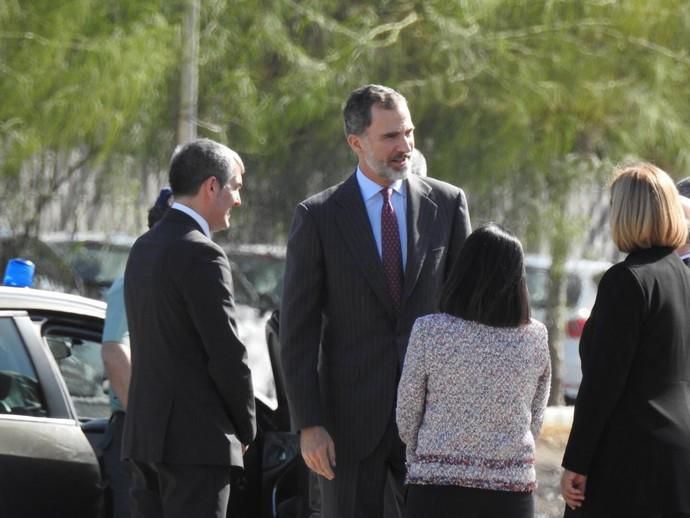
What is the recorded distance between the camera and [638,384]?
13.4 ft

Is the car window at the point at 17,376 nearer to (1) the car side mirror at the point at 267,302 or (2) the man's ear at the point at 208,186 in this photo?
(2) the man's ear at the point at 208,186

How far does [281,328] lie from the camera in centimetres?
461

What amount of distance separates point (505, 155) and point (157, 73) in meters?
2.67

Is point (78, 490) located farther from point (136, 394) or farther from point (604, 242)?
point (604, 242)

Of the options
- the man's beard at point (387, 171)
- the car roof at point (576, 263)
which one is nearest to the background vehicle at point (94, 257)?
the car roof at point (576, 263)

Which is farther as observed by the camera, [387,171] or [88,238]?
[88,238]

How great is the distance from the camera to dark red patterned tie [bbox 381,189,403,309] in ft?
15.1

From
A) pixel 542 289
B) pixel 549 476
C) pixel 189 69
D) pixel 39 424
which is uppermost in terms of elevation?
pixel 189 69

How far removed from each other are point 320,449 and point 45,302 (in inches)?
59.5

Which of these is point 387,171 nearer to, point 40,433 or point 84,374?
point 40,433

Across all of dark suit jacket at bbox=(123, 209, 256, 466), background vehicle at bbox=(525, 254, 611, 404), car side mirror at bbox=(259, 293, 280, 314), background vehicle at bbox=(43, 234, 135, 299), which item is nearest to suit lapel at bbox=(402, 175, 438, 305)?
dark suit jacket at bbox=(123, 209, 256, 466)

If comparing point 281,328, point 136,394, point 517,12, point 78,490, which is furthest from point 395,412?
point 517,12

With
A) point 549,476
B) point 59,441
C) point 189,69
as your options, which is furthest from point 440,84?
point 59,441

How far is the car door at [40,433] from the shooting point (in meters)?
5.18
